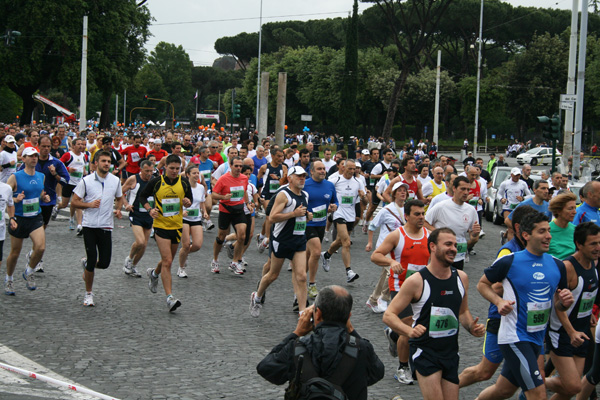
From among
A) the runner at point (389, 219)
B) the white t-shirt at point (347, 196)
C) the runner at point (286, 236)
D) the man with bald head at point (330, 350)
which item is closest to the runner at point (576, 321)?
the man with bald head at point (330, 350)

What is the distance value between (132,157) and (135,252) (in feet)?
19.9

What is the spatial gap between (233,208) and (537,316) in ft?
23.1

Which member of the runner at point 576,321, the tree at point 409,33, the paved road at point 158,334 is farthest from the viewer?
the tree at point 409,33

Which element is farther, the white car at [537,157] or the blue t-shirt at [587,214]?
the white car at [537,157]

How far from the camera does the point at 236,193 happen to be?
1184 cm

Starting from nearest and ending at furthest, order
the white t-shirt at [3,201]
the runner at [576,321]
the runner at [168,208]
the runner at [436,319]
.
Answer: the runner at [436,319] < the runner at [576,321] < the white t-shirt at [3,201] < the runner at [168,208]

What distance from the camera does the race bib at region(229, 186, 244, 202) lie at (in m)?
11.8

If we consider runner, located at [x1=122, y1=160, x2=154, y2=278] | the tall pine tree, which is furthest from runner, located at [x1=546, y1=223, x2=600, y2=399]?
the tall pine tree

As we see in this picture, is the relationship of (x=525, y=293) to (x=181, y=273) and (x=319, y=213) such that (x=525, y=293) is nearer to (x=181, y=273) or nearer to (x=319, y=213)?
(x=319, y=213)

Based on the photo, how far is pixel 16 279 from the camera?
10648mm

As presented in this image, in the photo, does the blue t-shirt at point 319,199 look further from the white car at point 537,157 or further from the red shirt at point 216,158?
the white car at point 537,157

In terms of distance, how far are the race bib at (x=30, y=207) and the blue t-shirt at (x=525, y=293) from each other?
6503 mm

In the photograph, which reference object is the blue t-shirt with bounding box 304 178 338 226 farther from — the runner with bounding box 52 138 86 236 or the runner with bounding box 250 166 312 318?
the runner with bounding box 52 138 86 236

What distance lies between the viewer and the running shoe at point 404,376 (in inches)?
262
